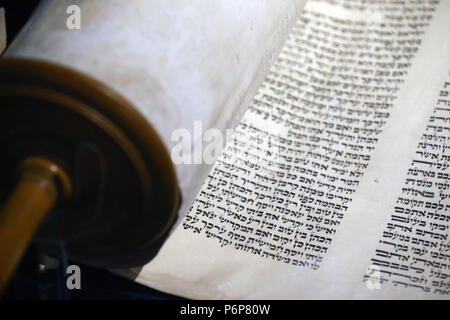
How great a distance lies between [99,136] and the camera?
46cm

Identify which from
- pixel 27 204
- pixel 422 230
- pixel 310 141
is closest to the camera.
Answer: pixel 27 204

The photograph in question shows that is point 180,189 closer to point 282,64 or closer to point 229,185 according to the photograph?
point 229,185

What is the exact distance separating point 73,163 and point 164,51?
12 cm

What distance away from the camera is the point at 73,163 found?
47 cm

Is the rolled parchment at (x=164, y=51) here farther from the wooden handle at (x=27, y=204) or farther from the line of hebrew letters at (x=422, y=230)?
the line of hebrew letters at (x=422, y=230)

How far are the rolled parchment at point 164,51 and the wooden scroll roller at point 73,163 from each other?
0.05ft

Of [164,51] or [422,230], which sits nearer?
[164,51]

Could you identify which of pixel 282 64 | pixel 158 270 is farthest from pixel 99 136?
pixel 282 64

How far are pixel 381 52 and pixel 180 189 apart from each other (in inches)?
18.4

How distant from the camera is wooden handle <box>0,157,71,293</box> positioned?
1.37 feet

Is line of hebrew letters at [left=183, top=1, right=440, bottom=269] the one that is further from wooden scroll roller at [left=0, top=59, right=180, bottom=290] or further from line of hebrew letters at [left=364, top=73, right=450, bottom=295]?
wooden scroll roller at [left=0, top=59, right=180, bottom=290]

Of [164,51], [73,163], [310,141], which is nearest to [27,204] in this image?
[73,163]

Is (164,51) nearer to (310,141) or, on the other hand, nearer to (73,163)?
(73,163)

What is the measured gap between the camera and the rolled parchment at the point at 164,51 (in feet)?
1.57
